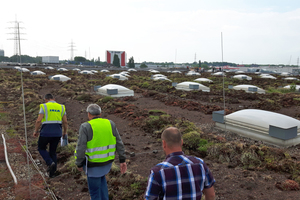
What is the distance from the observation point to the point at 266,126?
27.9 ft

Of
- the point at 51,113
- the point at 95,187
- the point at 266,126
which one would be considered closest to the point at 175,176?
the point at 95,187

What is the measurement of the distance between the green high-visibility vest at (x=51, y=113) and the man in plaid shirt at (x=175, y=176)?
11.9 ft

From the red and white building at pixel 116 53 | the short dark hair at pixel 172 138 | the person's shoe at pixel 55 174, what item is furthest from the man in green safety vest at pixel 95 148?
the red and white building at pixel 116 53

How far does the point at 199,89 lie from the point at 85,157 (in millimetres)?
22363

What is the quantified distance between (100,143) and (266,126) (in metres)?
6.99

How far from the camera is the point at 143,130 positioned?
391 inches

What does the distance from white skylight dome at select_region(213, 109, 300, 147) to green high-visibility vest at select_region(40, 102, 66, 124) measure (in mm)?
6657

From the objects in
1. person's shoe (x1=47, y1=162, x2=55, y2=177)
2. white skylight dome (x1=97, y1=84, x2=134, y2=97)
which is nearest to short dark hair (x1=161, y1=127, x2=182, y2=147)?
person's shoe (x1=47, y1=162, x2=55, y2=177)

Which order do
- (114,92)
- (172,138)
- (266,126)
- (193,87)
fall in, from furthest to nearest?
(193,87)
(114,92)
(266,126)
(172,138)

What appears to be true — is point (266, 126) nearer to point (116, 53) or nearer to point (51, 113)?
point (51, 113)

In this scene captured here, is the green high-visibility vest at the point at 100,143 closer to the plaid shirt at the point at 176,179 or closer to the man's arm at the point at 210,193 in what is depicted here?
the plaid shirt at the point at 176,179

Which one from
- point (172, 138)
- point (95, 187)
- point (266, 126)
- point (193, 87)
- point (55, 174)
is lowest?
point (55, 174)

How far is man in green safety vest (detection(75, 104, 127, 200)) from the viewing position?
11.0 feet

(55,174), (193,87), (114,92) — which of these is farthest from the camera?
(193,87)
